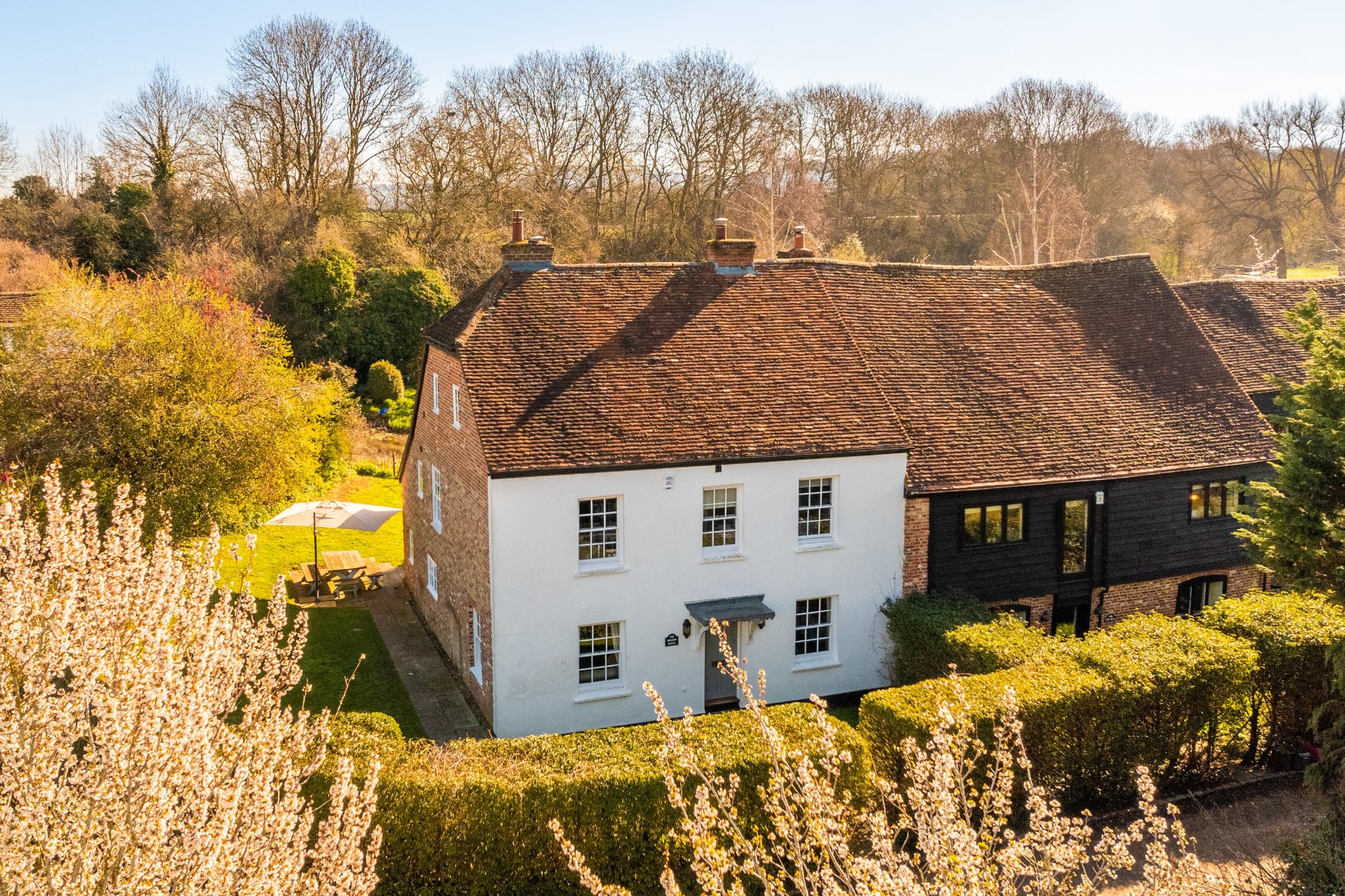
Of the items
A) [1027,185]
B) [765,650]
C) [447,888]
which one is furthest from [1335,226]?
[447,888]

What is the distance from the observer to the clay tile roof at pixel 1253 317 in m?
25.2

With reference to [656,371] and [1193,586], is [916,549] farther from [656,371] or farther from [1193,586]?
[1193,586]

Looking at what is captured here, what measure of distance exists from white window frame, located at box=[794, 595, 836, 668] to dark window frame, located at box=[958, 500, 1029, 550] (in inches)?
114

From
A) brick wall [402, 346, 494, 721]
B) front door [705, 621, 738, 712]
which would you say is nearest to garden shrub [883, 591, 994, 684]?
front door [705, 621, 738, 712]

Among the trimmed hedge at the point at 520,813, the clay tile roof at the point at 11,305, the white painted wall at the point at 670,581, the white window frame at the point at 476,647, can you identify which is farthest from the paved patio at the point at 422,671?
the clay tile roof at the point at 11,305

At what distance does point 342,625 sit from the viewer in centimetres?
2348

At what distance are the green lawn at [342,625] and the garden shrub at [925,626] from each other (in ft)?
30.0

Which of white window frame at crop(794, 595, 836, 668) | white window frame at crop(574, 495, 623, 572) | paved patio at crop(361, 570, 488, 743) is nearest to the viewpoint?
white window frame at crop(574, 495, 623, 572)

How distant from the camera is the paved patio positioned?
18734mm

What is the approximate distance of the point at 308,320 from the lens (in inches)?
1678

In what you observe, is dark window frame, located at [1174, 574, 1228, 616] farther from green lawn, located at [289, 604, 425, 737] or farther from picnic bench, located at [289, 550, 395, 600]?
picnic bench, located at [289, 550, 395, 600]

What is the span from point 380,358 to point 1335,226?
56.9 meters

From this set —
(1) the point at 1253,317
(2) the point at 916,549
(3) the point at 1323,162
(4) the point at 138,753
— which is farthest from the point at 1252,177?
(4) the point at 138,753

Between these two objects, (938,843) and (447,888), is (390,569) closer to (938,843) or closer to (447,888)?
(447,888)
